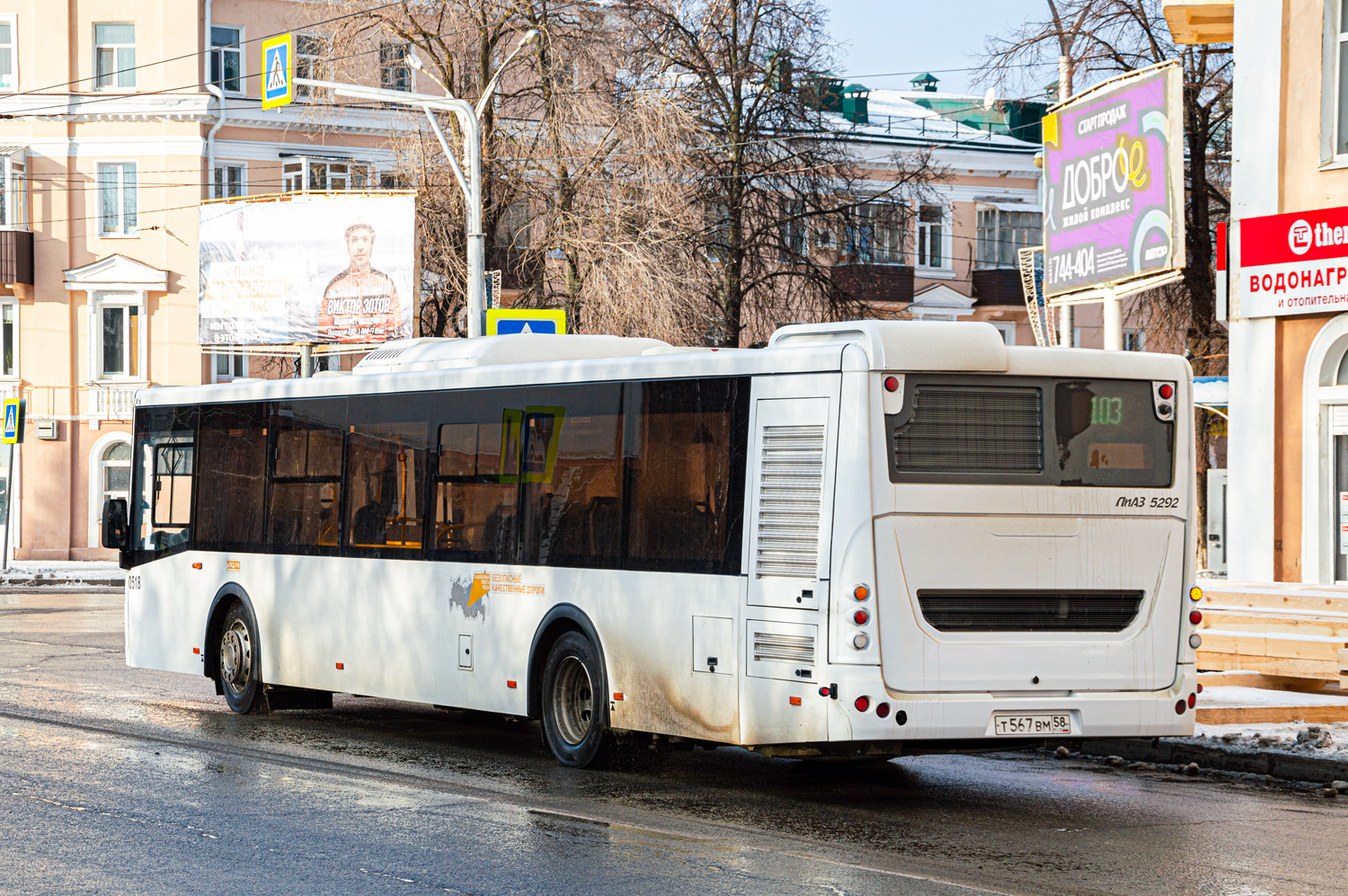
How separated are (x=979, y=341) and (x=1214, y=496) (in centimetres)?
2341

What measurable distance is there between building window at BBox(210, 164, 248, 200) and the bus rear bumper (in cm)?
3953

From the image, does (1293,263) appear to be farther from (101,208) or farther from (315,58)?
(101,208)

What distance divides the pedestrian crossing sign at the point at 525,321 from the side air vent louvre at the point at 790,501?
13054mm

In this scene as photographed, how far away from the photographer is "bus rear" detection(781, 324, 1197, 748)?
32.2ft

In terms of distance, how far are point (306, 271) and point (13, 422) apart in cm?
677

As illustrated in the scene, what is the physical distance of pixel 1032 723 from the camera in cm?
1002

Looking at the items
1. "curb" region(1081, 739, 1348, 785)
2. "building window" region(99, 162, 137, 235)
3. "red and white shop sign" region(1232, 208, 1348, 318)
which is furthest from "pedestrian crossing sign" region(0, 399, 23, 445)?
"curb" region(1081, 739, 1348, 785)

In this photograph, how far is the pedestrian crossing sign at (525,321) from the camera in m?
23.3

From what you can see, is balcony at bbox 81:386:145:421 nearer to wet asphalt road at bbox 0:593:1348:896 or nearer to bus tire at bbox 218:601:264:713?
bus tire at bbox 218:601:264:713

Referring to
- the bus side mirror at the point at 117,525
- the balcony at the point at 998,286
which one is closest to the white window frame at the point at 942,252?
the balcony at the point at 998,286

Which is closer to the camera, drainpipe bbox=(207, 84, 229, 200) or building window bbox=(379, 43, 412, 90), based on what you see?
building window bbox=(379, 43, 412, 90)

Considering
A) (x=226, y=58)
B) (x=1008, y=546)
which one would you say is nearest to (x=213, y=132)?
(x=226, y=58)

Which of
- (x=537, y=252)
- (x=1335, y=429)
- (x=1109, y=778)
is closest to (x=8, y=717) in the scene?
(x=1109, y=778)

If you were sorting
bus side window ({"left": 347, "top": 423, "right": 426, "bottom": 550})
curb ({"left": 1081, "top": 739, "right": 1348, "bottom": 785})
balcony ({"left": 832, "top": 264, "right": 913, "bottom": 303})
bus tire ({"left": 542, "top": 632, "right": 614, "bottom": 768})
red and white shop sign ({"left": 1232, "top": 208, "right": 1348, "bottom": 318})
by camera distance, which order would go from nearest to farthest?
curb ({"left": 1081, "top": 739, "right": 1348, "bottom": 785}) < bus tire ({"left": 542, "top": 632, "right": 614, "bottom": 768}) < bus side window ({"left": 347, "top": 423, "right": 426, "bottom": 550}) < red and white shop sign ({"left": 1232, "top": 208, "right": 1348, "bottom": 318}) < balcony ({"left": 832, "top": 264, "right": 913, "bottom": 303})
